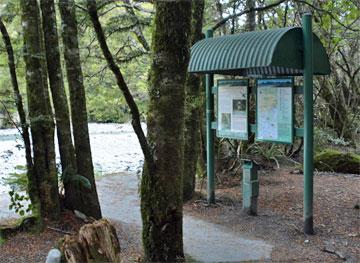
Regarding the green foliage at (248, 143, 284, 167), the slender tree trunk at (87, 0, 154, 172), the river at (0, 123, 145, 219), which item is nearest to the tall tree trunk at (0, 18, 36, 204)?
the river at (0, 123, 145, 219)

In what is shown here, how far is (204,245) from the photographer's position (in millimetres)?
5262

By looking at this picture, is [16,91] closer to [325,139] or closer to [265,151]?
[265,151]

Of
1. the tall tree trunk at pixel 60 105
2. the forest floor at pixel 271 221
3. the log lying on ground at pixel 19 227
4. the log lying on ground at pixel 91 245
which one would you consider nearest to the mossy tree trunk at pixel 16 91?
the tall tree trunk at pixel 60 105

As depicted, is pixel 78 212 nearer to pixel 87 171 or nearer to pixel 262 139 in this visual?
pixel 87 171

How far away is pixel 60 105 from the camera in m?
6.05

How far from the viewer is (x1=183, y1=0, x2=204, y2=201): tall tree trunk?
23.9 ft

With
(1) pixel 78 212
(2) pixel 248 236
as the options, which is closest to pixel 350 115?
(2) pixel 248 236

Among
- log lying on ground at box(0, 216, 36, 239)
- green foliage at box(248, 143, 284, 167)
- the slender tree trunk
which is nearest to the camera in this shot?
the slender tree trunk

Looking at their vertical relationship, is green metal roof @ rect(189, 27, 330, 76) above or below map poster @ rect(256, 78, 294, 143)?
above

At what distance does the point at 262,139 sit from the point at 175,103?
2.67 metres

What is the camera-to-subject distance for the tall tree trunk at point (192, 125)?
7281 mm

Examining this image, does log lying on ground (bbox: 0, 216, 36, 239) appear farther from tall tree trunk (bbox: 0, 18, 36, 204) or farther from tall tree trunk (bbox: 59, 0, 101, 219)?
tall tree trunk (bbox: 59, 0, 101, 219)

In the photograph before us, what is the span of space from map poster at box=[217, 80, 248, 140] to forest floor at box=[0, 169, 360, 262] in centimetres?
124

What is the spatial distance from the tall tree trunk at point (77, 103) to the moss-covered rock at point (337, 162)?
20.1ft
